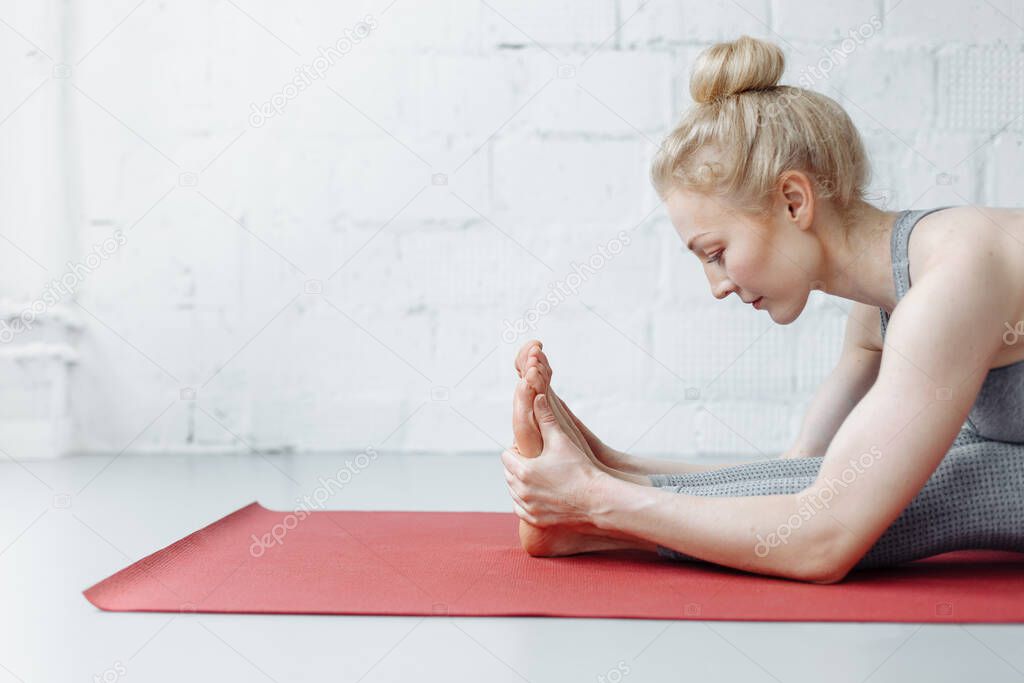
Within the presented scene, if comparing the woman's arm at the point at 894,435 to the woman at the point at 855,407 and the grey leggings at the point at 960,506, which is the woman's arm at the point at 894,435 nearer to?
the woman at the point at 855,407

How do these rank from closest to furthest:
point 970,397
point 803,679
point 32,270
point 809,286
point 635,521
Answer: point 803,679 < point 970,397 < point 635,521 < point 809,286 < point 32,270

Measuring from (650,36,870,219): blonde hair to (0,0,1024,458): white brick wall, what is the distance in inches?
71.7

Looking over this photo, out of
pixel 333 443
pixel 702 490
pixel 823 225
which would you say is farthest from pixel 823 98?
pixel 333 443

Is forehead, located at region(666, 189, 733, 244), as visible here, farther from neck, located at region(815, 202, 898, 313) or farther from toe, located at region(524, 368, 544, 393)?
toe, located at region(524, 368, 544, 393)

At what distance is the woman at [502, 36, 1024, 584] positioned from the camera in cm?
126

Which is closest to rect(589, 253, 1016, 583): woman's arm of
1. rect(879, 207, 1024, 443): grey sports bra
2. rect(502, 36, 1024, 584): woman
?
rect(502, 36, 1024, 584): woman

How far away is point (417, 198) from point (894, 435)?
7.55 ft

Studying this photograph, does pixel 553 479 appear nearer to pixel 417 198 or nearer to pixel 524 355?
pixel 524 355

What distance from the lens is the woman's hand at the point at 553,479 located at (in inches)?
57.0

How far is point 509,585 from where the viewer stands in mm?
1408

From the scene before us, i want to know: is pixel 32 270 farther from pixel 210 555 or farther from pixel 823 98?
pixel 823 98

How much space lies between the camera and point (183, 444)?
336cm

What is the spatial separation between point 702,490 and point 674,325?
6.02 feet

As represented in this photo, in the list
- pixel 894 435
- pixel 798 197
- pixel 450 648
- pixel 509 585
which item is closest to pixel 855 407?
pixel 894 435
